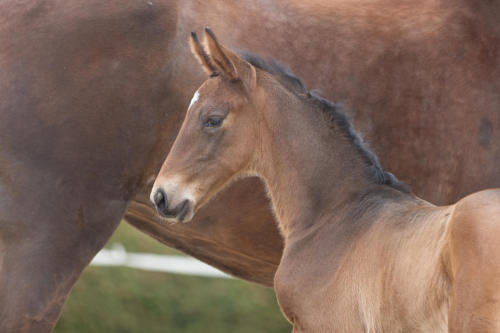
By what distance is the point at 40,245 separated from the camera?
422 cm

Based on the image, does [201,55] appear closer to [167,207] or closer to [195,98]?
[195,98]

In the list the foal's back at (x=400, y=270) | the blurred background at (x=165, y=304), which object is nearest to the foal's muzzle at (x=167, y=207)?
the foal's back at (x=400, y=270)

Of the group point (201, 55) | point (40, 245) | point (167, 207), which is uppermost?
point (201, 55)

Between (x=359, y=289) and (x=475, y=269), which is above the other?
(x=475, y=269)

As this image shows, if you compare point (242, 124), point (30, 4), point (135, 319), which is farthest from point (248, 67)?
point (135, 319)

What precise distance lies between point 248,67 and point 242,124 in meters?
0.26

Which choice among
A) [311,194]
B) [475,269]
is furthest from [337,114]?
[475,269]

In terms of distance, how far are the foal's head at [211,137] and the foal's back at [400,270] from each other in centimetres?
47

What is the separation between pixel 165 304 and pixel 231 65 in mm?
3408

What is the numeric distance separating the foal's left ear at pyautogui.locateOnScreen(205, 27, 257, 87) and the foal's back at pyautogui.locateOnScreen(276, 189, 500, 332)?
2.46 ft

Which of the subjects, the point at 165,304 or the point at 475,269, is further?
the point at 165,304

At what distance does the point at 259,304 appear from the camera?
22.5 feet

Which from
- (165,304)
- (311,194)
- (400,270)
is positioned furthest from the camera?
(165,304)

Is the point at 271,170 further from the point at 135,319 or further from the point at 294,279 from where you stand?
the point at 135,319
